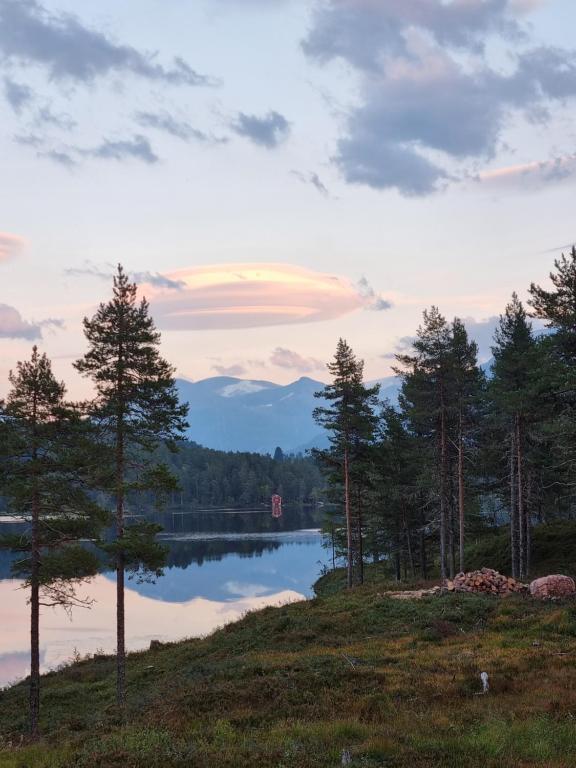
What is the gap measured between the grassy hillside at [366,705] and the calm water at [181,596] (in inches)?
616

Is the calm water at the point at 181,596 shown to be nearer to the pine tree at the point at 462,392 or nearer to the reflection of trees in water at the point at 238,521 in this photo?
the reflection of trees in water at the point at 238,521

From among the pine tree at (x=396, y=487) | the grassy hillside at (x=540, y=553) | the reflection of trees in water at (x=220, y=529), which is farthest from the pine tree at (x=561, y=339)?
the reflection of trees in water at (x=220, y=529)

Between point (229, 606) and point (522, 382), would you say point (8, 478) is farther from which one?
point (229, 606)

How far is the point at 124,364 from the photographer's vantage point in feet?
85.0

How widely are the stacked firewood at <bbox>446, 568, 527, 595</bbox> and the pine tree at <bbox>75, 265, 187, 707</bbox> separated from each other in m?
15.3

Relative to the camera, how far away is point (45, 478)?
79.8 feet

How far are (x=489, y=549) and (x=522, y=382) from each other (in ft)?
52.6

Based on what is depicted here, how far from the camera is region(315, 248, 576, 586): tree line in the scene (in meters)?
31.8

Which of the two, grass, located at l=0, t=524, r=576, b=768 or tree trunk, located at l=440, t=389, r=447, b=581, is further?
tree trunk, located at l=440, t=389, r=447, b=581

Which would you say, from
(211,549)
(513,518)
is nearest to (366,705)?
(513,518)

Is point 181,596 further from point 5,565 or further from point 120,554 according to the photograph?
point 120,554

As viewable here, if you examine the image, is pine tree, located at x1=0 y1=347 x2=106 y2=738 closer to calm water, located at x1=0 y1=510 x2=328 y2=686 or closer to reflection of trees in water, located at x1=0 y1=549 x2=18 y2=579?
calm water, located at x1=0 y1=510 x2=328 y2=686

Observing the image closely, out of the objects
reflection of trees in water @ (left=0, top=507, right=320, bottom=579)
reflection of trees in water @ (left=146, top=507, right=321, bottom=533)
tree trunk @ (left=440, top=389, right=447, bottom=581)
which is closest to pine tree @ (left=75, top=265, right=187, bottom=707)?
tree trunk @ (left=440, top=389, right=447, bottom=581)

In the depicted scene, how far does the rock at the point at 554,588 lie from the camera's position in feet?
92.9
